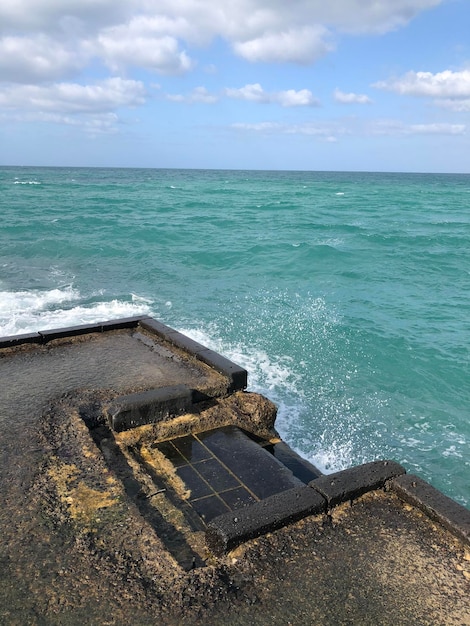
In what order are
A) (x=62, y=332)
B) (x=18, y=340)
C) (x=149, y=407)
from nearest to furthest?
(x=149, y=407), (x=18, y=340), (x=62, y=332)

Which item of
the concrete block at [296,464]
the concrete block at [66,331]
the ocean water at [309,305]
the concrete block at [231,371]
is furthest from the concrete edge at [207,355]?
the ocean water at [309,305]

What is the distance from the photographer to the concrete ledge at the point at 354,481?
439cm

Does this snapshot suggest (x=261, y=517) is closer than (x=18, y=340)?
Yes

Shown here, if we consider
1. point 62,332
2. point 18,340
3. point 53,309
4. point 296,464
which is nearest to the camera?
point 296,464

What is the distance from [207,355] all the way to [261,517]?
3573 millimetres

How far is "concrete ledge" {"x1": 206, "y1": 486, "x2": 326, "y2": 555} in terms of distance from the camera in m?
3.84

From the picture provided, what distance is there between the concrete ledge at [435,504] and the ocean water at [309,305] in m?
2.76

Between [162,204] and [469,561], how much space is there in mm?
42707

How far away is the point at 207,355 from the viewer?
737 cm

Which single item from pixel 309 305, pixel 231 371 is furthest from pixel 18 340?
pixel 309 305

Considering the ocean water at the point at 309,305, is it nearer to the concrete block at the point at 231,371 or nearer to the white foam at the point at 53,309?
the white foam at the point at 53,309

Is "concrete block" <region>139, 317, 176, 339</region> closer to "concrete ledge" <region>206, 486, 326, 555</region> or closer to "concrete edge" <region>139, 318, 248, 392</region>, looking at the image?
"concrete edge" <region>139, 318, 248, 392</region>

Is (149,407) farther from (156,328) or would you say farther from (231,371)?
(156,328)

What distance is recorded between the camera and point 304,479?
558 centimetres
